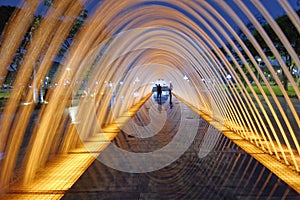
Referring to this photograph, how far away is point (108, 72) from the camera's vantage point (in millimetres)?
18891

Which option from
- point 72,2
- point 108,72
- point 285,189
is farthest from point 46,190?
point 108,72

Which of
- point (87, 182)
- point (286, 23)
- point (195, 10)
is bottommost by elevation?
point (87, 182)

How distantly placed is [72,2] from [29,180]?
226 inches

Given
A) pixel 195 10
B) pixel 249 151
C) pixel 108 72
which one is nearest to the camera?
pixel 249 151

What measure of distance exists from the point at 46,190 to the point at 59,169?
1.33 meters

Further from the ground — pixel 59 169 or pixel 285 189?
pixel 285 189

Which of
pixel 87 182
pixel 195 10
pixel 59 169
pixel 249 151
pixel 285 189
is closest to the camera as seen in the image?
pixel 285 189

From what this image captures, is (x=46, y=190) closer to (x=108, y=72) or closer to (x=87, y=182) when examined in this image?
(x=87, y=182)

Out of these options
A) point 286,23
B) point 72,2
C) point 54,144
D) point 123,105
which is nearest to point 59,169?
point 54,144

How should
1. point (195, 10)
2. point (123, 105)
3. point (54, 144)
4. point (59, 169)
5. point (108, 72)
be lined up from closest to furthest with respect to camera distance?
1. point (59, 169)
2. point (54, 144)
3. point (195, 10)
4. point (108, 72)
5. point (123, 105)

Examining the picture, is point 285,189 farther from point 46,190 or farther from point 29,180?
point 29,180

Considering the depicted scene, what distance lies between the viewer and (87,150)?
8.77 metres

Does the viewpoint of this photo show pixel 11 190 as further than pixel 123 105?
No

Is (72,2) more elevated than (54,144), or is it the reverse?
(72,2)
